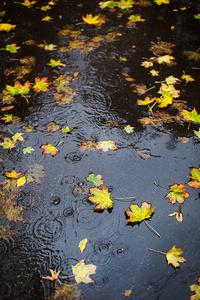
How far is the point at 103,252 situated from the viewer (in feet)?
5.80

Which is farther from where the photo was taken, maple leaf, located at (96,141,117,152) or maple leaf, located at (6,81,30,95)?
maple leaf, located at (6,81,30,95)

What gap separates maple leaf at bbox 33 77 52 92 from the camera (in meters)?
3.01

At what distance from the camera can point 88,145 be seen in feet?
8.04

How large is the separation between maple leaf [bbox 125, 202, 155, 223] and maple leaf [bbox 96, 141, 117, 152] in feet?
2.23

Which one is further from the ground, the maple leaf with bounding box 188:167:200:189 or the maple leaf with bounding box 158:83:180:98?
the maple leaf with bounding box 158:83:180:98

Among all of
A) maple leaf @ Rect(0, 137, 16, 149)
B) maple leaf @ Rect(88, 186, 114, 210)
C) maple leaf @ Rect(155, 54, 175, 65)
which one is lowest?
maple leaf @ Rect(88, 186, 114, 210)

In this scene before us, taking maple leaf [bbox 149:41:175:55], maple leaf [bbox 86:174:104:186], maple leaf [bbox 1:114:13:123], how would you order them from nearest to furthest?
maple leaf [bbox 86:174:104:186]
maple leaf [bbox 1:114:13:123]
maple leaf [bbox 149:41:175:55]

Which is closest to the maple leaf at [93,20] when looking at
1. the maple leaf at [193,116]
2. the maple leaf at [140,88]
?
the maple leaf at [140,88]

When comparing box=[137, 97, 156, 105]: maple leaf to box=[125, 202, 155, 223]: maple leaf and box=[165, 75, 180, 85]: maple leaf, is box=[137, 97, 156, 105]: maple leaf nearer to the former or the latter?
box=[165, 75, 180, 85]: maple leaf

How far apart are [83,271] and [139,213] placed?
0.63m

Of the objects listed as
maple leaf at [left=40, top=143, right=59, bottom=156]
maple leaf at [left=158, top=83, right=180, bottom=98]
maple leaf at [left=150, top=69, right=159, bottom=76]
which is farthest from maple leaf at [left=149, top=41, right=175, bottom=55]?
maple leaf at [left=40, top=143, right=59, bottom=156]

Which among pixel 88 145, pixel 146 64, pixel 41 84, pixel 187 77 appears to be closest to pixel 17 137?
pixel 88 145

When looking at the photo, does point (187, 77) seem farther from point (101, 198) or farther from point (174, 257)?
point (174, 257)

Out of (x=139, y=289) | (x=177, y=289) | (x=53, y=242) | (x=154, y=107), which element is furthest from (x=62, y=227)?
(x=154, y=107)
